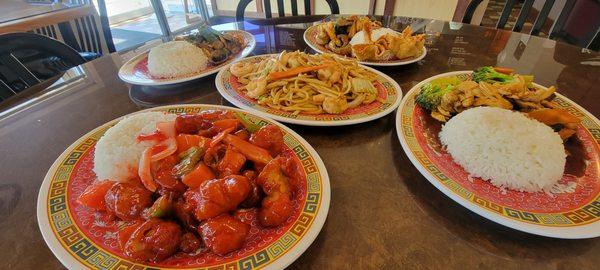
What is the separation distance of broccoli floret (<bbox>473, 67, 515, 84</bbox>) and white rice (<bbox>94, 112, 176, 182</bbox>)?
173 cm

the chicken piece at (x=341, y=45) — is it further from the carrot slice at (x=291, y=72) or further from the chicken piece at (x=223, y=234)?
the chicken piece at (x=223, y=234)

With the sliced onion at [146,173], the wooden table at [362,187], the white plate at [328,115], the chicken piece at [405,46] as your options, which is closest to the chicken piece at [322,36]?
the chicken piece at [405,46]

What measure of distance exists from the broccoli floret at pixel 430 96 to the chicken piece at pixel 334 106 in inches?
16.0

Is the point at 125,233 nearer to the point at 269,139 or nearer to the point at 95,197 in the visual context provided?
the point at 95,197

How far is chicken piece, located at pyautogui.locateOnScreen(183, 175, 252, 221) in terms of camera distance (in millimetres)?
863

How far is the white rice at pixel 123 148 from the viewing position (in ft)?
3.55

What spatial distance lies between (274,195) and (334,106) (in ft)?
2.34

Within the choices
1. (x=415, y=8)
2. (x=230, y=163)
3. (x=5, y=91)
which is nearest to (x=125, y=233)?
(x=230, y=163)

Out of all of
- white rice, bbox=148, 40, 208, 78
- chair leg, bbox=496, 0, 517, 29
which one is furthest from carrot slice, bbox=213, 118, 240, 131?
chair leg, bbox=496, 0, 517, 29

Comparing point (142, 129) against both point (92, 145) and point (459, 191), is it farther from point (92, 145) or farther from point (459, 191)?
point (459, 191)

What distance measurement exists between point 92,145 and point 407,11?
599cm

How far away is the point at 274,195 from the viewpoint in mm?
924

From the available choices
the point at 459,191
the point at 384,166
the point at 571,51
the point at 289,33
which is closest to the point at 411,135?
the point at 384,166

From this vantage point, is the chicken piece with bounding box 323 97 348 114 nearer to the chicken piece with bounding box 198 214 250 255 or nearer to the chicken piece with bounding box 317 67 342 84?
the chicken piece with bounding box 317 67 342 84
